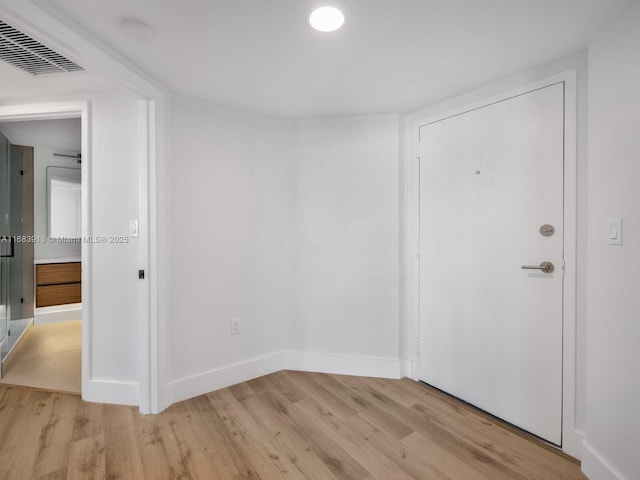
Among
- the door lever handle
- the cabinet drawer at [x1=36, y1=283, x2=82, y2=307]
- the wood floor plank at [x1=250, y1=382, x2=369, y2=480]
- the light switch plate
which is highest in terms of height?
the light switch plate

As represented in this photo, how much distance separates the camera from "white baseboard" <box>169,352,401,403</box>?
2.39m

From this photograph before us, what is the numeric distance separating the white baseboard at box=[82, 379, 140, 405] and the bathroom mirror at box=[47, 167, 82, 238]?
114 inches

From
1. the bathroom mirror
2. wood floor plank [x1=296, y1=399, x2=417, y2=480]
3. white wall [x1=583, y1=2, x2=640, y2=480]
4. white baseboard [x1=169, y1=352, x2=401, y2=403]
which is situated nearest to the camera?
white wall [x1=583, y1=2, x2=640, y2=480]

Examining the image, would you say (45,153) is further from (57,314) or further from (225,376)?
(225,376)

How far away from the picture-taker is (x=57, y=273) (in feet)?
13.7

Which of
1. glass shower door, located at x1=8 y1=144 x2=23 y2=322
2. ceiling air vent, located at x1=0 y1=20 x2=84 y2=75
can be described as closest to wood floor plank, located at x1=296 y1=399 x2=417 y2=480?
ceiling air vent, located at x1=0 y1=20 x2=84 y2=75

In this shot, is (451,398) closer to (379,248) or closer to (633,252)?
(379,248)

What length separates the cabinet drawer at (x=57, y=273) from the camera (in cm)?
407

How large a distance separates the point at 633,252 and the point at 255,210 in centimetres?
232

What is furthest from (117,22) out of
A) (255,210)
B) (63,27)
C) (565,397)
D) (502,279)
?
(565,397)

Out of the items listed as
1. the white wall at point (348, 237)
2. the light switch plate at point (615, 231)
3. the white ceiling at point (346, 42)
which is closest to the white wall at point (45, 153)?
the white ceiling at point (346, 42)

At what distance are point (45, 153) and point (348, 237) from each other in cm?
413

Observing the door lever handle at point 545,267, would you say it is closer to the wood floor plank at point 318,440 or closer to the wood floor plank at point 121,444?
the wood floor plank at point 318,440

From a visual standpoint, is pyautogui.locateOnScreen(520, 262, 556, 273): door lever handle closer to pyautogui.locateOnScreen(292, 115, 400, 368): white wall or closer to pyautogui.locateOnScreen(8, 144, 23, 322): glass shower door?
pyautogui.locateOnScreen(292, 115, 400, 368): white wall
